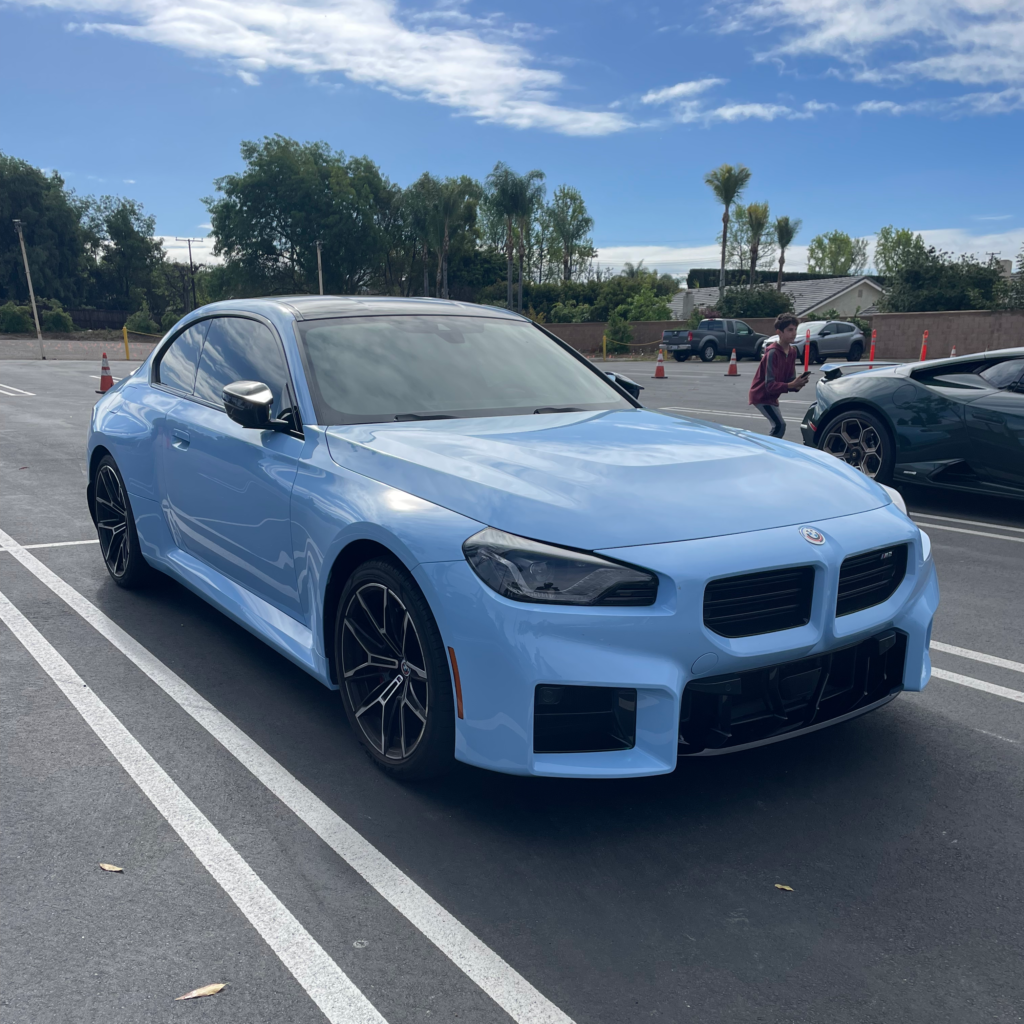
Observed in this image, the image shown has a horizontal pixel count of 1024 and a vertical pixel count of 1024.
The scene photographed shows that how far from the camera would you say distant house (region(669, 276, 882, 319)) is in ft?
225

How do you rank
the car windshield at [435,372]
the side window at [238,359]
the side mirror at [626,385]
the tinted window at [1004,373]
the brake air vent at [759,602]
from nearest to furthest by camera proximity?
the brake air vent at [759,602] → the car windshield at [435,372] → the side window at [238,359] → the side mirror at [626,385] → the tinted window at [1004,373]

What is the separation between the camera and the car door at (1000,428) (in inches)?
294

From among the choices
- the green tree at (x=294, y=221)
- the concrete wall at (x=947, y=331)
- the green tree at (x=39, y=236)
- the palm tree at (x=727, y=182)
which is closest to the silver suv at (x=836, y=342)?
the concrete wall at (x=947, y=331)

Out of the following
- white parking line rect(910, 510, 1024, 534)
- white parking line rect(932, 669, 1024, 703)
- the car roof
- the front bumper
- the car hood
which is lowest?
white parking line rect(910, 510, 1024, 534)

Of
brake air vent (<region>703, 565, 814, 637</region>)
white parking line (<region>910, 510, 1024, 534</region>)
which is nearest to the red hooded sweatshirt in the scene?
white parking line (<region>910, 510, 1024, 534</region>)

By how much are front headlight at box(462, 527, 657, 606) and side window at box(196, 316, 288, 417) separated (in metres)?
1.58

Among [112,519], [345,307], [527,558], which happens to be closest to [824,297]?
[112,519]

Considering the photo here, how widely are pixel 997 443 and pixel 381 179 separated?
84789mm

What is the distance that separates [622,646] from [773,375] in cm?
820

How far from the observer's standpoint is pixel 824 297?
7019cm

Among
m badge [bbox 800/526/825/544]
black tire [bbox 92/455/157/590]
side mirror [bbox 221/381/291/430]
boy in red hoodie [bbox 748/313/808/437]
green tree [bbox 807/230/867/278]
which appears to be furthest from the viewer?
green tree [bbox 807/230/867/278]

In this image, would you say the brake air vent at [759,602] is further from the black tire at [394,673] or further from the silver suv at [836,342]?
the silver suv at [836,342]

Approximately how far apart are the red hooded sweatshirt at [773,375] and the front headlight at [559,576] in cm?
793

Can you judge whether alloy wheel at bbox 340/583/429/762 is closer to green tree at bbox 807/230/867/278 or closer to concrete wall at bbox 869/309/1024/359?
concrete wall at bbox 869/309/1024/359
